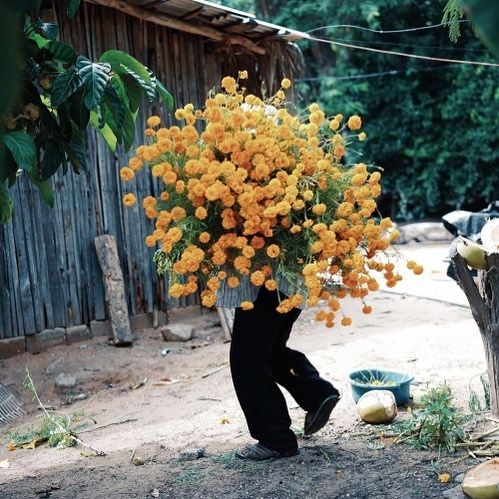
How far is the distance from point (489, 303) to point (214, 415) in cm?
192

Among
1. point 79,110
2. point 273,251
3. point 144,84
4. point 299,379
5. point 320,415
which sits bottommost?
point 320,415

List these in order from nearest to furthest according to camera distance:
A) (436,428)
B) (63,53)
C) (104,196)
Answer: (63,53), (436,428), (104,196)

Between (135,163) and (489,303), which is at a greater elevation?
(135,163)

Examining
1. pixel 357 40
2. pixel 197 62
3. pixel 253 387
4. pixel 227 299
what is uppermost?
pixel 357 40

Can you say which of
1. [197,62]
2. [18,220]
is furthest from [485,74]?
[18,220]

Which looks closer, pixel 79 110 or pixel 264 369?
pixel 79 110

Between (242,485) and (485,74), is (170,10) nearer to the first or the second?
(242,485)

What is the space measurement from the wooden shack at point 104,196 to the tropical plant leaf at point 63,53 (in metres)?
3.96

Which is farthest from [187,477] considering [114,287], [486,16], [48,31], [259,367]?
[114,287]

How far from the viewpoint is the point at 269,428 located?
3531 mm

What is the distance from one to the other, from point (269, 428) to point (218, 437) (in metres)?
0.73

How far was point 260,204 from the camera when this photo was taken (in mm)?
2920

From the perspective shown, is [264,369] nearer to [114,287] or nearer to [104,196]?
[114,287]

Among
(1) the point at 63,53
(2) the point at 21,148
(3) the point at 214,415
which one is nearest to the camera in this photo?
(2) the point at 21,148
